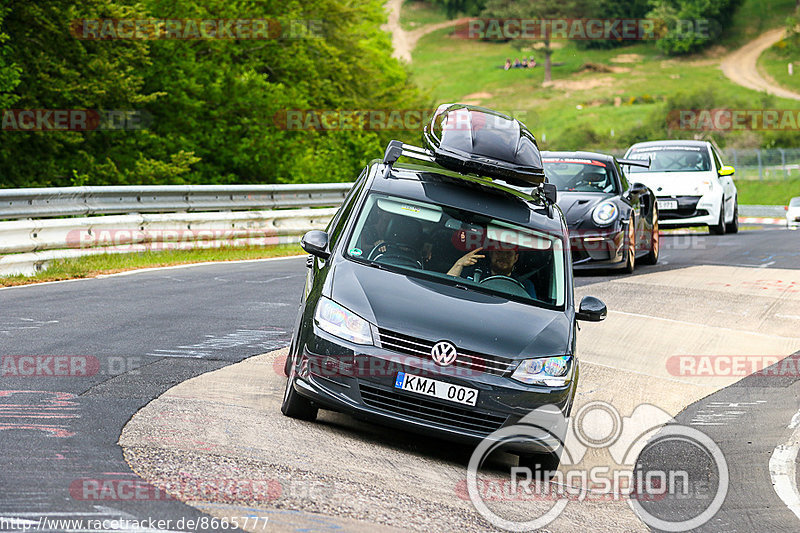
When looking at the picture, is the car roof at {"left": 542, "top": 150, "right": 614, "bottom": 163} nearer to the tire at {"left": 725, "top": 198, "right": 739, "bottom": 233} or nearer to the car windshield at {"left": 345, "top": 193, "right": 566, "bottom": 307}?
the tire at {"left": 725, "top": 198, "right": 739, "bottom": 233}

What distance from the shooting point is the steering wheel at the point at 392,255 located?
742 centimetres

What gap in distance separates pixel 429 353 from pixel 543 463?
1.20 meters

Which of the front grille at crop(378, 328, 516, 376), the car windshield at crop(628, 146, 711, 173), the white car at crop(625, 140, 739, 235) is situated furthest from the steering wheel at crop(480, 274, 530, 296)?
the car windshield at crop(628, 146, 711, 173)

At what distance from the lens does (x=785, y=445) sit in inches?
309

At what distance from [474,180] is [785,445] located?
295cm

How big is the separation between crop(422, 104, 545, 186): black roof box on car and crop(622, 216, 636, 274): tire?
6740mm

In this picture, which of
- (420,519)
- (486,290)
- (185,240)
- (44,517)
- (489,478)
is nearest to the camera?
(44,517)

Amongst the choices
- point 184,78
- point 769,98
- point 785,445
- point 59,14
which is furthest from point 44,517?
point 769,98

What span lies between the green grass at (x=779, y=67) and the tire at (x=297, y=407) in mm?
112148

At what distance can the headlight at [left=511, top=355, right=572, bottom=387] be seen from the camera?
21.7 feet

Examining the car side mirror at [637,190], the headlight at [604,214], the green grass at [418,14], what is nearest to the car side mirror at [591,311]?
the headlight at [604,214]

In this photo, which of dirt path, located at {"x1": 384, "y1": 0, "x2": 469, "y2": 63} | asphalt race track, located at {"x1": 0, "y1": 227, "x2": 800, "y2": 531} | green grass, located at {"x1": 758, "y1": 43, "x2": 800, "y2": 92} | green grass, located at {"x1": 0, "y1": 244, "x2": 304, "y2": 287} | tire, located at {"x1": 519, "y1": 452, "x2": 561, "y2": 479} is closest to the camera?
asphalt race track, located at {"x1": 0, "y1": 227, "x2": 800, "y2": 531}

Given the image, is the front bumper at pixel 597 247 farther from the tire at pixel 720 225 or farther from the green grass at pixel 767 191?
the green grass at pixel 767 191

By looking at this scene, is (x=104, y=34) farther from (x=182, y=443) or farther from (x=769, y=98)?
(x=769, y=98)
